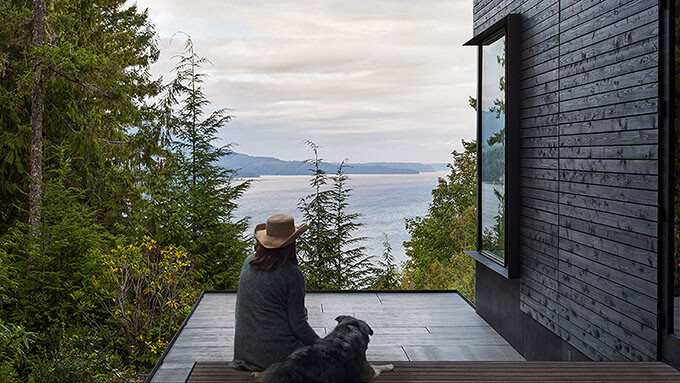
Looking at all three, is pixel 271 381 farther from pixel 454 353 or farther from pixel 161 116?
pixel 161 116

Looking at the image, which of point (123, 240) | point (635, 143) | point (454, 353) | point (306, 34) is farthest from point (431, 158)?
point (635, 143)

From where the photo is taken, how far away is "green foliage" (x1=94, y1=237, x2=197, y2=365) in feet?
17.1

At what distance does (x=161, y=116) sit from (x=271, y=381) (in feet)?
24.2

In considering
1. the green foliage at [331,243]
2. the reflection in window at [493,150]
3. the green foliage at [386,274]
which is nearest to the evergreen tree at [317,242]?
the green foliage at [331,243]

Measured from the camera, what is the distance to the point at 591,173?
3.34 m

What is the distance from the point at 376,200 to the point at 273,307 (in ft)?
43.6

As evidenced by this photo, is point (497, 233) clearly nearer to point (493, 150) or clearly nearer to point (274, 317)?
point (493, 150)

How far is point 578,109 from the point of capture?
3.52 meters

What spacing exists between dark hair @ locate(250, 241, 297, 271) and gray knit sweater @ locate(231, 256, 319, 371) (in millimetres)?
26

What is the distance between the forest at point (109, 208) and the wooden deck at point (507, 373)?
2.27m

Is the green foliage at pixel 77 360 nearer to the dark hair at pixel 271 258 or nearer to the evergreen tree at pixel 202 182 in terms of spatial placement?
Result: the dark hair at pixel 271 258

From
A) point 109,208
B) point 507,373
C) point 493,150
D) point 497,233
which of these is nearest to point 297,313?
point 507,373

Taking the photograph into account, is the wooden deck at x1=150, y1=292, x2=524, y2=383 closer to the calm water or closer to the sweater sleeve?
the sweater sleeve

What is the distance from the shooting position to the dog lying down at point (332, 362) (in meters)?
2.26
